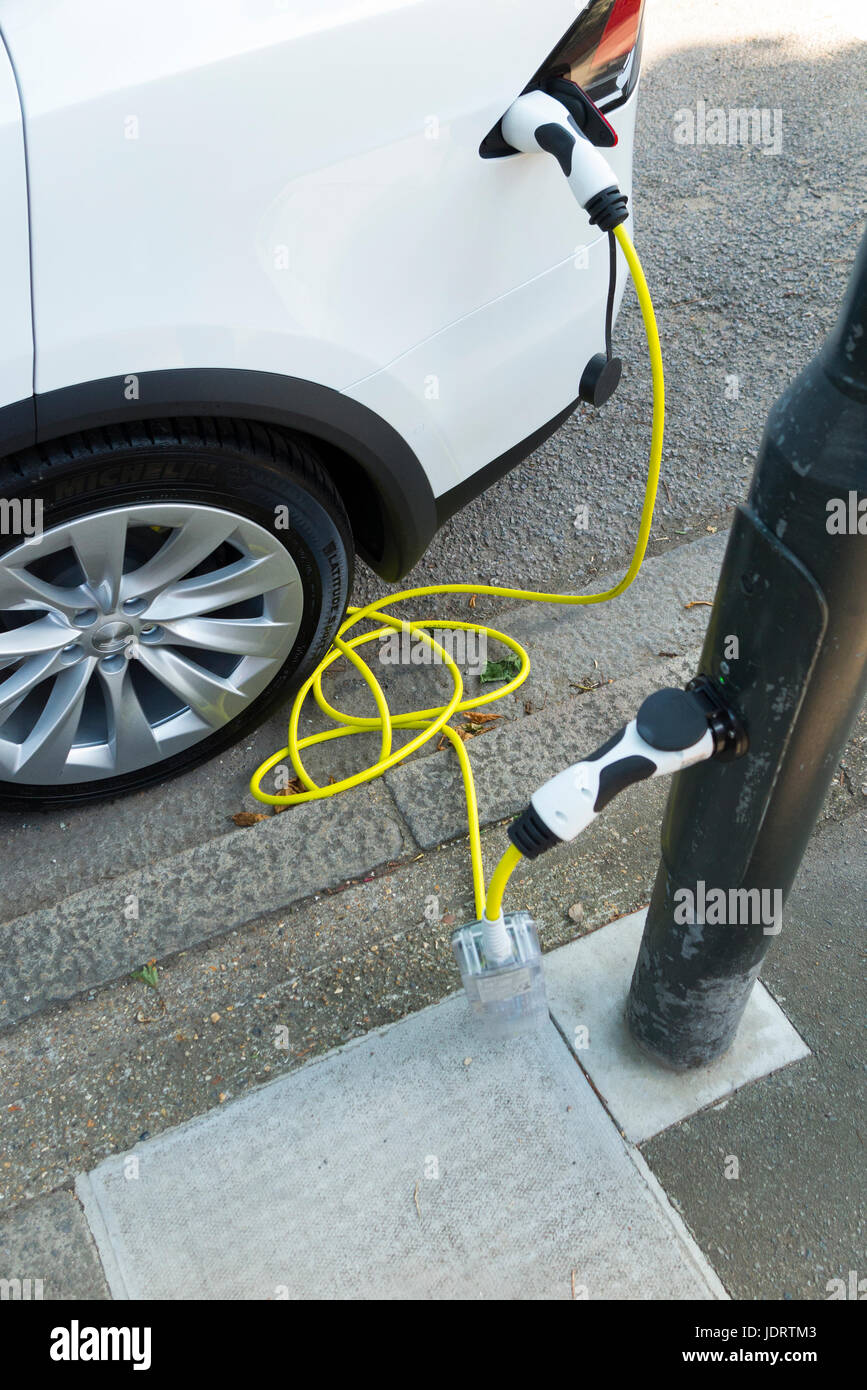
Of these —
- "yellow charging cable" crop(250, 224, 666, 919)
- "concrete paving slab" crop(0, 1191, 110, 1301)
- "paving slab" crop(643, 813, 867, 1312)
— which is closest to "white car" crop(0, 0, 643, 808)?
"yellow charging cable" crop(250, 224, 666, 919)

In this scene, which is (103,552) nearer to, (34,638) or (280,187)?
(34,638)

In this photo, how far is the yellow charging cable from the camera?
224cm

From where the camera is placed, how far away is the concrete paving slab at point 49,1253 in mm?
1742

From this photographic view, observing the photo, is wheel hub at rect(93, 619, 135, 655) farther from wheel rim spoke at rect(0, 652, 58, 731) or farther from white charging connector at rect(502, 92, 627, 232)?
white charging connector at rect(502, 92, 627, 232)

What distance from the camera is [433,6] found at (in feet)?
5.84

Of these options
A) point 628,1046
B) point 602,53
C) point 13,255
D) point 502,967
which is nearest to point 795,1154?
point 628,1046

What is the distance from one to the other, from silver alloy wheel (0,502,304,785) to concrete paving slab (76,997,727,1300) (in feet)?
2.58

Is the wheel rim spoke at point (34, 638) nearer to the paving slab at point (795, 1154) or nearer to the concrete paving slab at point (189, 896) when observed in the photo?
the concrete paving slab at point (189, 896)

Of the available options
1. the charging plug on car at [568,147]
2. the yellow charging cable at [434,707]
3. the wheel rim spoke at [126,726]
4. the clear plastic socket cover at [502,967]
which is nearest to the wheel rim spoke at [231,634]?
the wheel rim spoke at [126,726]

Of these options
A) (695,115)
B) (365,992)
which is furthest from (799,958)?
(695,115)

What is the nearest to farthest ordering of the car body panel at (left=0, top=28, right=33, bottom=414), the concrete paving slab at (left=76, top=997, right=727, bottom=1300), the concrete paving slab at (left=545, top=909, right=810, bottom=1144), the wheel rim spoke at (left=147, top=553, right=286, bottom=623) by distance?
the car body panel at (left=0, top=28, right=33, bottom=414) < the concrete paving slab at (left=76, top=997, right=727, bottom=1300) < the concrete paving slab at (left=545, top=909, right=810, bottom=1144) < the wheel rim spoke at (left=147, top=553, right=286, bottom=623)

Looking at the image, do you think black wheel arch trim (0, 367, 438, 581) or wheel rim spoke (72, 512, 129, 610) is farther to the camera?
wheel rim spoke (72, 512, 129, 610)

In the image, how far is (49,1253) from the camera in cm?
177

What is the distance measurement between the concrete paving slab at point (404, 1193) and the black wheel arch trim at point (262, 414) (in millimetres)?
1061
